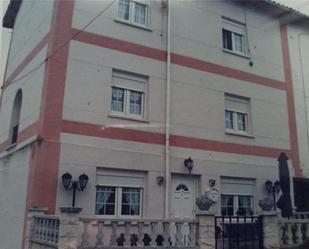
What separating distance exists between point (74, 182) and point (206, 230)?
11.0 feet

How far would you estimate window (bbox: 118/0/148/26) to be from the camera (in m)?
10.4

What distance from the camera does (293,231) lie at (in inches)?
302

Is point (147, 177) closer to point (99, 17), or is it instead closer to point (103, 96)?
point (103, 96)

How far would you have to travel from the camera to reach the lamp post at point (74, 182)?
809 cm

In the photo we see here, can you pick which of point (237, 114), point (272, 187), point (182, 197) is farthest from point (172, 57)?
point (272, 187)

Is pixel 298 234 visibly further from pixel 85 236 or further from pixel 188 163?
pixel 85 236

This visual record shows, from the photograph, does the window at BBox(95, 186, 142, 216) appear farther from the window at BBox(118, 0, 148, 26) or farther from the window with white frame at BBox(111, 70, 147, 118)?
the window at BBox(118, 0, 148, 26)

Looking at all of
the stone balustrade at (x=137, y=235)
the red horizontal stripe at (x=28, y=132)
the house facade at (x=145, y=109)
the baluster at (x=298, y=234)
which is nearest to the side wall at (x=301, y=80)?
the house facade at (x=145, y=109)

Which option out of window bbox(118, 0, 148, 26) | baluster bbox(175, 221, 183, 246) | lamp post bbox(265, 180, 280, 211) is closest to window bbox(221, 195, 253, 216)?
lamp post bbox(265, 180, 280, 211)

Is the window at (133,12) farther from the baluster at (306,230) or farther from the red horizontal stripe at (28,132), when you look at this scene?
the baluster at (306,230)

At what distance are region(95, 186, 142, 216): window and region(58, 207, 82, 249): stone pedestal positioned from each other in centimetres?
228

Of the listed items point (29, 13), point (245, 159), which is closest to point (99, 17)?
point (29, 13)

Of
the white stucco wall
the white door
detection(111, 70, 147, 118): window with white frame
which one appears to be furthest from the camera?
the white door

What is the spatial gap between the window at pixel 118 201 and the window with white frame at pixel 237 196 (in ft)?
9.54
